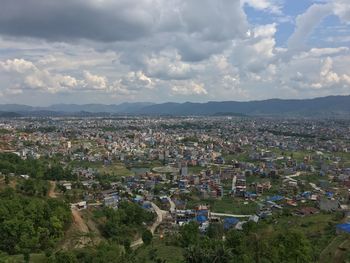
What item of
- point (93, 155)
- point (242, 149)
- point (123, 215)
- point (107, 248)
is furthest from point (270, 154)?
point (107, 248)

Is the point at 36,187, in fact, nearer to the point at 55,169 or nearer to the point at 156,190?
the point at 55,169

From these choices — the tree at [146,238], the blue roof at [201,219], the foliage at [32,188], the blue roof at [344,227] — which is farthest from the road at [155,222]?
the blue roof at [344,227]

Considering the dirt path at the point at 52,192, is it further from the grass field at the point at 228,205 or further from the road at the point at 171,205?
the grass field at the point at 228,205

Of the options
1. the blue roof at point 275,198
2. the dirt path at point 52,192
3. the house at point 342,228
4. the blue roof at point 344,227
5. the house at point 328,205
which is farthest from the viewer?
the blue roof at point 275,198

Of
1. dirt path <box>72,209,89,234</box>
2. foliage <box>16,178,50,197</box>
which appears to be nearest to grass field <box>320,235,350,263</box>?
dirt path <box>72,209,89,234</box>

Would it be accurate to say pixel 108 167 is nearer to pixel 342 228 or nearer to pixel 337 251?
pixel 342 228

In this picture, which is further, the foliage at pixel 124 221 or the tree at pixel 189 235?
the foliage at pixel 124 221

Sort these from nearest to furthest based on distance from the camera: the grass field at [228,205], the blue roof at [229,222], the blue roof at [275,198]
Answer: the blue roof at [229,222]
the grass field at [228,205]
the blue roof at [275,198]

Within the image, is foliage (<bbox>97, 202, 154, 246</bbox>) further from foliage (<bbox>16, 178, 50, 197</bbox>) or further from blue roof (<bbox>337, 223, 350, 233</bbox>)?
blue roof (<bbox>337, 223, 350, 233</bbox>)
